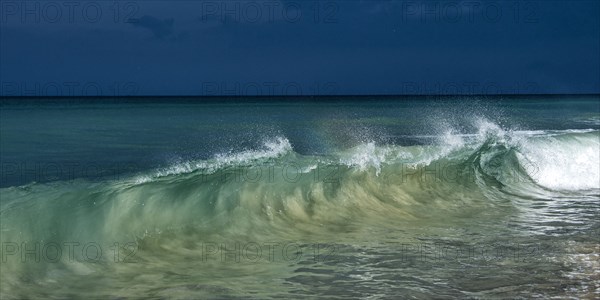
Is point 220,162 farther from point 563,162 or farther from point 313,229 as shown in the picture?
point 563,162

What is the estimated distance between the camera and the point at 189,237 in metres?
8.72

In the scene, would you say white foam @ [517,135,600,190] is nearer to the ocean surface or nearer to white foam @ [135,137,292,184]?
the ocean surface

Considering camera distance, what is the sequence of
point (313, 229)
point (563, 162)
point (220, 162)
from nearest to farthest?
point (313, 229)
point (220, 162)
point (563, 162)

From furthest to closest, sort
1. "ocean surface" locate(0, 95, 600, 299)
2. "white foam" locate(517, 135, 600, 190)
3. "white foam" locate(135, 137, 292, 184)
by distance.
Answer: "white foam" locate(517, 135, 600, 190)
"white foam" locate(135, 137, 292, 184)
"ocean surface" locate(0, 95, 600, 299)

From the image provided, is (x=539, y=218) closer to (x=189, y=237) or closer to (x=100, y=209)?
(x=189, y=237)

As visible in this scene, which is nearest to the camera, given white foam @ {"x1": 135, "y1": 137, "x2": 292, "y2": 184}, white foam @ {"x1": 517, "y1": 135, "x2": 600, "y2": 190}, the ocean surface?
the ocean surface

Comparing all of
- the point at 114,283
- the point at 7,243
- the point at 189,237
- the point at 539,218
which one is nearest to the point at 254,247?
the point at 189,237

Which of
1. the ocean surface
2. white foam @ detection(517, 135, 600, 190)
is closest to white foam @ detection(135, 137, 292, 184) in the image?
the ocean surface

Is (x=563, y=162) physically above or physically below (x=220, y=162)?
below

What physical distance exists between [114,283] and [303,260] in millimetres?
1932

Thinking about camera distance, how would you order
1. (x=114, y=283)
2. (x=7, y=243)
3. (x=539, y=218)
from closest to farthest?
(x=114, y=283), (x=7, y=243), (x=539, y=218)

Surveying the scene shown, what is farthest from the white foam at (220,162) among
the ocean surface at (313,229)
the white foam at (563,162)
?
the white foam at (563,162)

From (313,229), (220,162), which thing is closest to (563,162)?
(220,162)

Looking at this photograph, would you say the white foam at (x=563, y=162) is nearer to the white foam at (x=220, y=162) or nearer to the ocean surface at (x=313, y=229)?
the ocean surface at (x=313, y=229)
